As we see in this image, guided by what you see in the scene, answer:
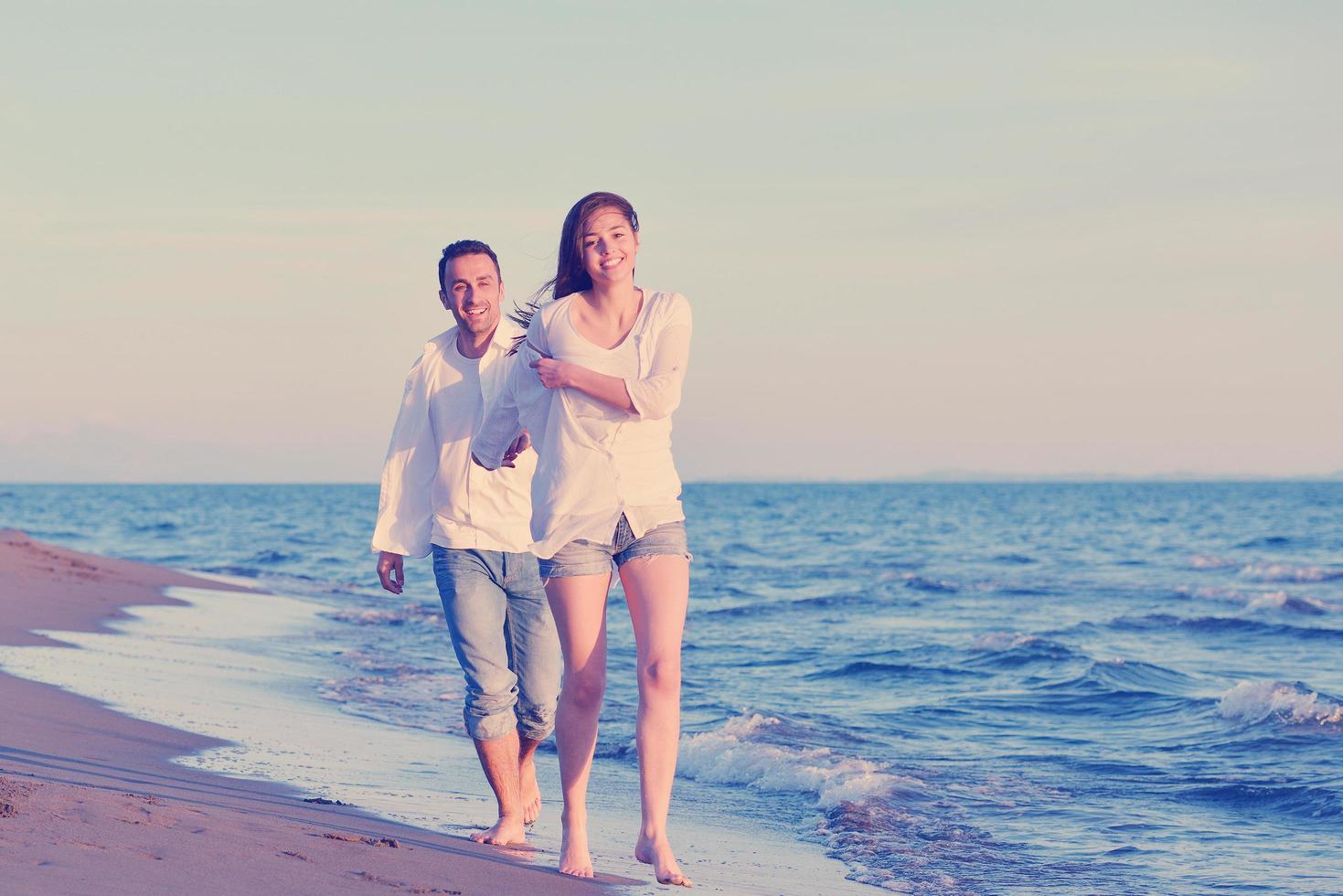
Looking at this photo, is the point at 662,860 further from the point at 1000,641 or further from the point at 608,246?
the point at 1000,641

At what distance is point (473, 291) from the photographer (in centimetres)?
454

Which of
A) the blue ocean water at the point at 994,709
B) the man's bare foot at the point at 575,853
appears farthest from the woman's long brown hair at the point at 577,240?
the blue ocean water at the point at 994,709

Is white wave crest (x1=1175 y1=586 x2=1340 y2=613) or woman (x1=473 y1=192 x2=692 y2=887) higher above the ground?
woman (x1=473 y1=192 x2=692 y2=887)

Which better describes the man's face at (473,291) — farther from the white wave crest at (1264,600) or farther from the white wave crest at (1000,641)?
the white wave crest at (1264,600)

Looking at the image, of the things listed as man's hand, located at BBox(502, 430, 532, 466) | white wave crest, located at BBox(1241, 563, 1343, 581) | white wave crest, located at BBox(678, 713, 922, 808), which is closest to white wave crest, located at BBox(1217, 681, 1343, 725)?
white wave crest, located at BBox(678, 713, 922, 808)

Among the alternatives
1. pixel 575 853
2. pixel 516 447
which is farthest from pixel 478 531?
pixel 575 853

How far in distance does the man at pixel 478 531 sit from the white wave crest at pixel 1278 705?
6.04 metres

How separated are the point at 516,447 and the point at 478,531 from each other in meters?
0.35

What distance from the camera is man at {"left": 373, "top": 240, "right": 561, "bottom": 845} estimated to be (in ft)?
14.5

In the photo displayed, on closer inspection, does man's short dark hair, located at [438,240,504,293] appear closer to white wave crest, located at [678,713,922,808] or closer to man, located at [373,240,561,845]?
man, located at [373,240,561,845]

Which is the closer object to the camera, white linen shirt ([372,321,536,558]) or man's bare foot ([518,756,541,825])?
white linen shirt ([372,321,536,558])

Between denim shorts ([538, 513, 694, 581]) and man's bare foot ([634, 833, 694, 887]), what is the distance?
2.62 feet

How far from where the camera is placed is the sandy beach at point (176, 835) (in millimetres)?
3230

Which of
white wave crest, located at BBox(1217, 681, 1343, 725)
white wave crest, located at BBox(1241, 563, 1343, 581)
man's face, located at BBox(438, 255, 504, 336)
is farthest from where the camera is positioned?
white wave crest, located at BBox(1241, 563, 1343, 581)
